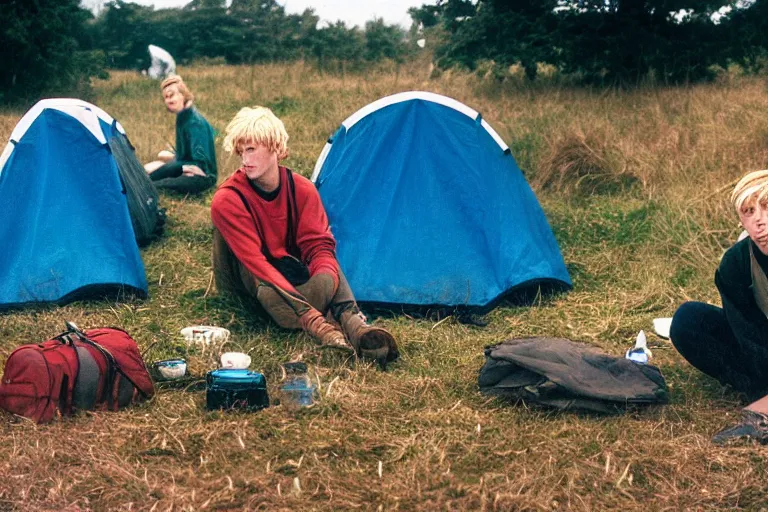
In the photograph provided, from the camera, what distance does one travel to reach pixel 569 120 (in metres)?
8.85

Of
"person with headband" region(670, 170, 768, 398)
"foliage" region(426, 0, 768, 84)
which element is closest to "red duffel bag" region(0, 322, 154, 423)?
"person with headband" region(670, 170, 768, 398)

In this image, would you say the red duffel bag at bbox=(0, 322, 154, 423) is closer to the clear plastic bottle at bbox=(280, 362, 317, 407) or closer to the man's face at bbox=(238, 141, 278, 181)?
the clear plastic bottle at bbox=(280, 362, 317, 407)

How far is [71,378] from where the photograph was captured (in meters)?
3.61

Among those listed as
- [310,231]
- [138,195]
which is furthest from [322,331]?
[138,195]

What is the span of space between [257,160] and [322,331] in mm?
952

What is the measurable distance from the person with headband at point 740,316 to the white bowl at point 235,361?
1.98 m

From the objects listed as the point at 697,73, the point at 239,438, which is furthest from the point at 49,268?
the point at 697,73

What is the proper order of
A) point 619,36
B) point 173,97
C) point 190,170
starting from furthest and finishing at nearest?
1. point 619,36
2. point 190,170
3. point 173,97

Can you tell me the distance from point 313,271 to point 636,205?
327 centimetres

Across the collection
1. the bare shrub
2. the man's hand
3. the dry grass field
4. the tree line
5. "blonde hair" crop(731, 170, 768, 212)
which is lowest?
the dry grass field

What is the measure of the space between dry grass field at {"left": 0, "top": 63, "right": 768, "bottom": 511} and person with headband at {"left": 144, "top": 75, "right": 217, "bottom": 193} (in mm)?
183

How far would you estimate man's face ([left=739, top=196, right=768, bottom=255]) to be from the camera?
335cm

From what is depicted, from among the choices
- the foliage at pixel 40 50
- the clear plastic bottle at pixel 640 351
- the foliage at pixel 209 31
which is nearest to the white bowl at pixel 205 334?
the clear plastic bottle at pixel 640 351

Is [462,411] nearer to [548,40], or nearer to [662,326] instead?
[662,326]
